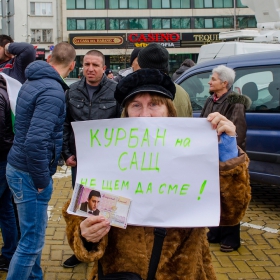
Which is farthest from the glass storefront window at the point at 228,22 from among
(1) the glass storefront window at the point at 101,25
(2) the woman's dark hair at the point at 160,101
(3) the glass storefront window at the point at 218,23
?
(2) the woman's dark hair at the point at 160,101

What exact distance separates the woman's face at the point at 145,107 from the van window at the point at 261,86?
12.4ft

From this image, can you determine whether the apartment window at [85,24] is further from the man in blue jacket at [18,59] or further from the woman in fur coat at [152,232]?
the woman in fur coat at [152,232]

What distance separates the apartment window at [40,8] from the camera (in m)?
49.9

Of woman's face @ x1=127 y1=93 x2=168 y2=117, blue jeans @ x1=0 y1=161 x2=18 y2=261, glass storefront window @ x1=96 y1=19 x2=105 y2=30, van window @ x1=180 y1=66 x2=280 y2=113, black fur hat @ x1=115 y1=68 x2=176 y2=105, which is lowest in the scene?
blue jeans @ x1=0 y1=161 x2=18 y2=261

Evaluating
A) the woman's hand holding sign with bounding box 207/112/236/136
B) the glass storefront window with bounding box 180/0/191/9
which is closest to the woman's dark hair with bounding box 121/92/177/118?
the woman's hand holding sign with bounding box 207/112/236/136

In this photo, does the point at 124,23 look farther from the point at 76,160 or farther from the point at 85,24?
the point at 76,160

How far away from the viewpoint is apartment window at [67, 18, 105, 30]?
50.3 metres

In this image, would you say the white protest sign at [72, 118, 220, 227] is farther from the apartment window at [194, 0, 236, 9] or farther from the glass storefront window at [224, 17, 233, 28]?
the apartment window at [194, 0, 236, 9]

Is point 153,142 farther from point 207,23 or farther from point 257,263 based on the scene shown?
point 207,23

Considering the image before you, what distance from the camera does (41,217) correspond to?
3145 millimetres

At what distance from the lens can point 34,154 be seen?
2.93 metres

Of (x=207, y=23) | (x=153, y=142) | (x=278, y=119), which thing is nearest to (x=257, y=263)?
(x=278, y=119)

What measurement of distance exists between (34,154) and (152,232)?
134cm

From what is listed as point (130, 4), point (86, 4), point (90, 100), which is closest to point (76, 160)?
point (90, 100)
